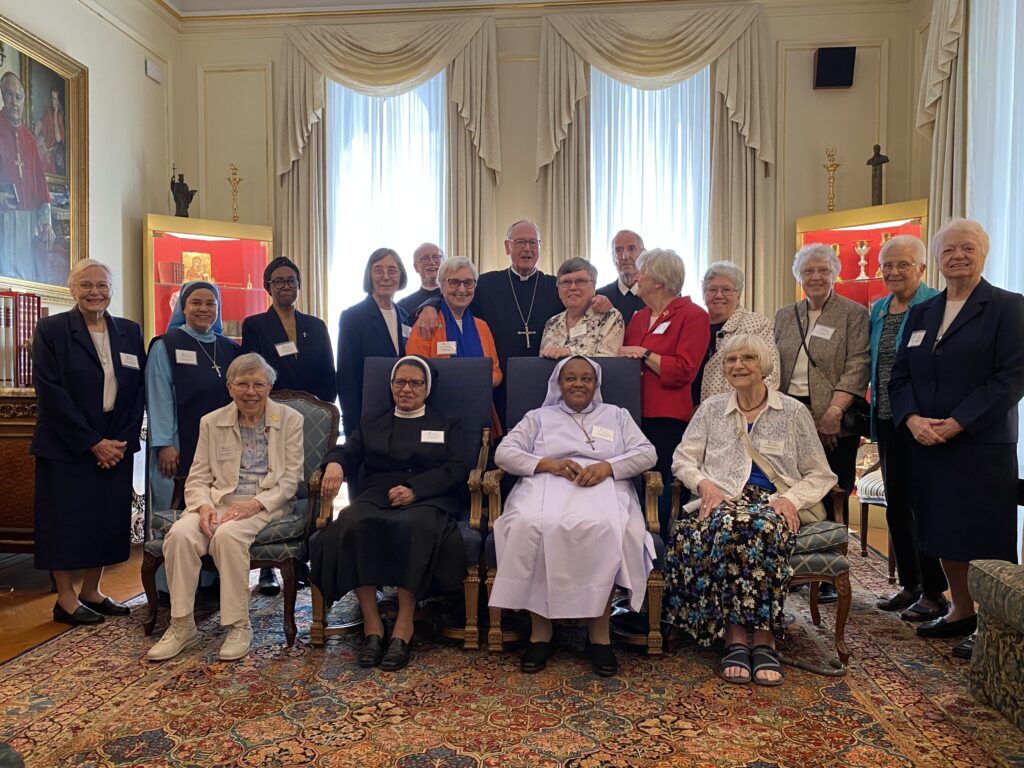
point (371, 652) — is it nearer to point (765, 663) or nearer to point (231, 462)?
point (231, 462)

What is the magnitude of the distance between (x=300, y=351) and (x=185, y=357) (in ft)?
1.96

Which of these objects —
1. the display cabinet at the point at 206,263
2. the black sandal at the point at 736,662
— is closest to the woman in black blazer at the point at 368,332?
the black sandal at the point at 736,662

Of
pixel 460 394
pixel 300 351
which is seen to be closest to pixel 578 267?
pixel 460 394

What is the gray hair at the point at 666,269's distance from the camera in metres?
3.81

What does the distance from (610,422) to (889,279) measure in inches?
62.0

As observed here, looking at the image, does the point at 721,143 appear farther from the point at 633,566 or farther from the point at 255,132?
the point at 633,566

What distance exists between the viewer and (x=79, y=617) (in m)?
3.69

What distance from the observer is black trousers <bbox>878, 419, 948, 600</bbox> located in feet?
12.3

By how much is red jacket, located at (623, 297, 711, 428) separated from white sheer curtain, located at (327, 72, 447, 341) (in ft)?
12.8

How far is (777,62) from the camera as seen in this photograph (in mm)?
6918

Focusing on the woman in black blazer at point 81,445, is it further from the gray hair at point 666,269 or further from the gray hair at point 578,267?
the gray hair at point 666,269

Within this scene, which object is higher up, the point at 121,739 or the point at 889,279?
the point at 889,279

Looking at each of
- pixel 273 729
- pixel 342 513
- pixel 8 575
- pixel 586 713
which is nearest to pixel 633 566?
pixel 586 713

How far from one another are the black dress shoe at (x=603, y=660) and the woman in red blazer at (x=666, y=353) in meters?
0.75
